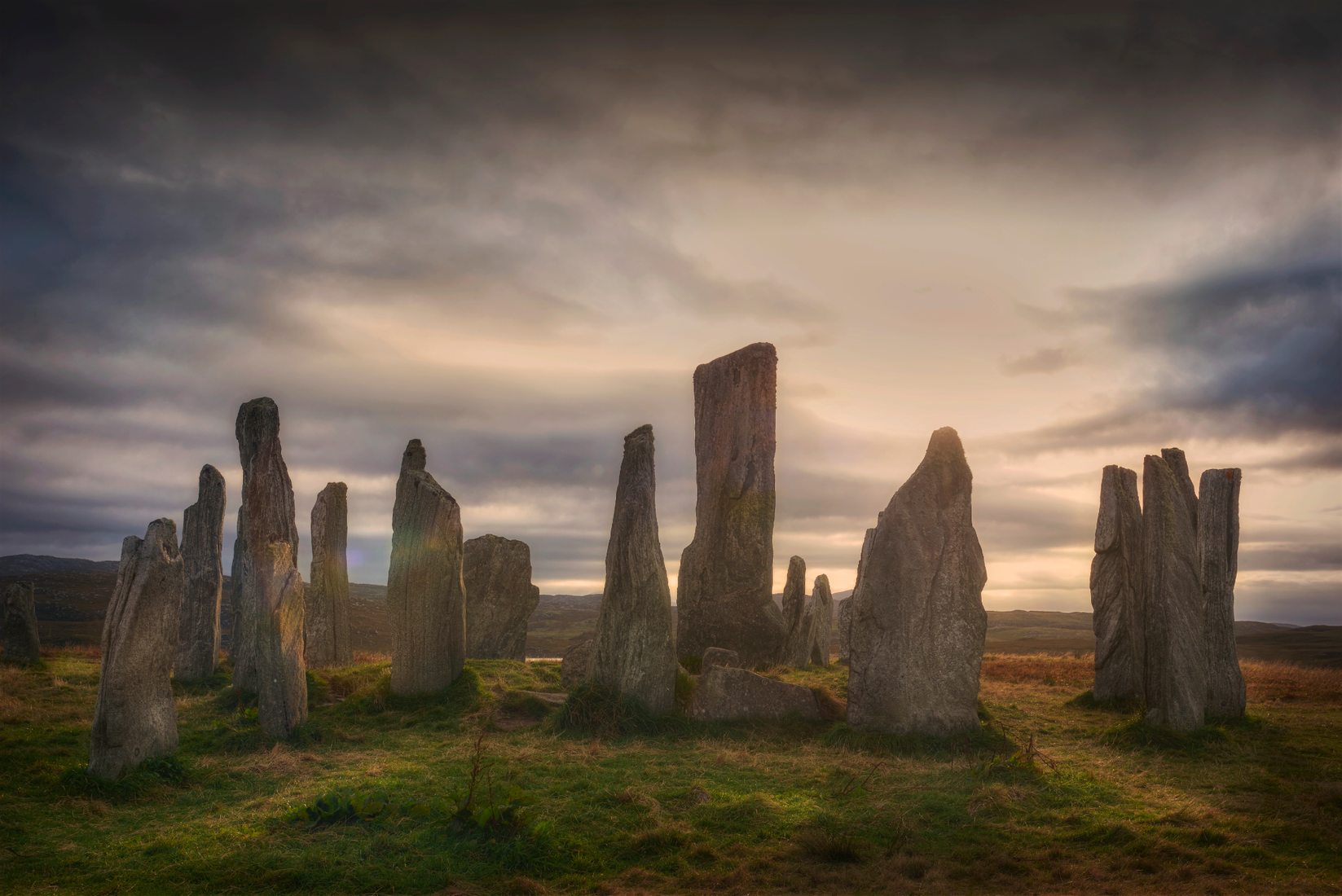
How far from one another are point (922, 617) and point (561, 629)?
63.8 m

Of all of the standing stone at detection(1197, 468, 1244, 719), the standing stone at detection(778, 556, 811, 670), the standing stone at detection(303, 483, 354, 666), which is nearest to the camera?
the standing stone at detection(1197, 468, 1244, 719)

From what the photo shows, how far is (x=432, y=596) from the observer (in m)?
16.9

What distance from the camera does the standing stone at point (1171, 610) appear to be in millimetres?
14266

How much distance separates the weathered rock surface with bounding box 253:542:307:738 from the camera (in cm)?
1367

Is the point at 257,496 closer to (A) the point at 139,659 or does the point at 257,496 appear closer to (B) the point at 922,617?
(A) the point at 139,659

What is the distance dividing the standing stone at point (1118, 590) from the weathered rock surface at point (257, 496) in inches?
649

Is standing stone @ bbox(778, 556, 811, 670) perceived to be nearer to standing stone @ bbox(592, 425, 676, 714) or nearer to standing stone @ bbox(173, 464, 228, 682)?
standing stone @ bbox(592, 425, 676, 714)

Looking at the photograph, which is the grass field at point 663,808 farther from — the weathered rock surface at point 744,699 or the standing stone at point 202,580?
the standing stone at point 202,580

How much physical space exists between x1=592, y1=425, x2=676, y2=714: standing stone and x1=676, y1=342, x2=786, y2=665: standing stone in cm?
490

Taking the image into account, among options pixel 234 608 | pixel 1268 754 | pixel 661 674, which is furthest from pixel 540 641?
pixel 1268 754

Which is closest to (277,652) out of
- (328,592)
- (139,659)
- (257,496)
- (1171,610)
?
(139,659)

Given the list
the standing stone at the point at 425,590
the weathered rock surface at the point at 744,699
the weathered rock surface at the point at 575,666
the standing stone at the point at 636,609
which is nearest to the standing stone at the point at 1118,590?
the weathered rock surface at the point at 744,699

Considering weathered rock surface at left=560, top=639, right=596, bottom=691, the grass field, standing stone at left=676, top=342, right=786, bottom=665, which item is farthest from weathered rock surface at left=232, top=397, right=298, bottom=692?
standing stone at left=676, top=342, right=786, bottom=665

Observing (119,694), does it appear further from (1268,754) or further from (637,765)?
(1268,754)
